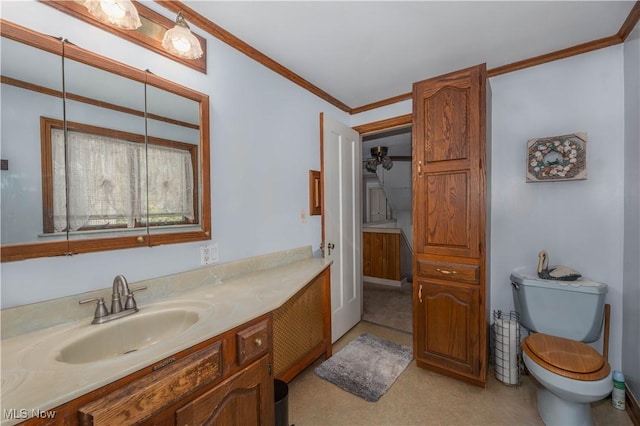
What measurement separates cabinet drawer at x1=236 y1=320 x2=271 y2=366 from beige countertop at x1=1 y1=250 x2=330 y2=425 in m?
0.06

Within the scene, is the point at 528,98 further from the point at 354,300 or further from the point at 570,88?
the point at 354,300

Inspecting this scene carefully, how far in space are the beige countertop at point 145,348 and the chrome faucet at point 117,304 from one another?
0.10ft

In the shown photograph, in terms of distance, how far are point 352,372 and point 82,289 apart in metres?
1.87

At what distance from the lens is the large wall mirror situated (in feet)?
3.13

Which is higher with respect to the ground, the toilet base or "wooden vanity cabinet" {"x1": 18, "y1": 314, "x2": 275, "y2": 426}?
"wooden vanity cabinet" {"x1": 18, "y1": 314, "x2": 275, "y2": 426}

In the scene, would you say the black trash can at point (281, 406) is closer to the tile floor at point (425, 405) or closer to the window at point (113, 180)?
the tile floor at point (425, 405)

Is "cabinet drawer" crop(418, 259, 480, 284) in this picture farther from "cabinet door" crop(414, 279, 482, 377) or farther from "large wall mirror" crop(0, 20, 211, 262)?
"large wall mirror" crop(0, 20, 211, 262)

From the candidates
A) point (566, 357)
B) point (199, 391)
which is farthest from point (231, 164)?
point (566, 357)

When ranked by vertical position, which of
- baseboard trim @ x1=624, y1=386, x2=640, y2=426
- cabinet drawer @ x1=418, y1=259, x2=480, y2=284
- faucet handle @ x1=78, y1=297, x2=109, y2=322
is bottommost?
baseboard trim @ x1=624, y1=386, x2=640, y2=426

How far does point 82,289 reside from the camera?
3.65ft

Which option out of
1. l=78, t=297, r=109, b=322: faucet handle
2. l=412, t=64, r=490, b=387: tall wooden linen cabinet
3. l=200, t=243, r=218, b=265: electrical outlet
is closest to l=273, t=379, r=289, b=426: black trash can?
l=200, t=243, r=218, b=265: electrical outlet

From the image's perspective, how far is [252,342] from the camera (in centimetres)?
112

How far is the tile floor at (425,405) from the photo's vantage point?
1649 mm

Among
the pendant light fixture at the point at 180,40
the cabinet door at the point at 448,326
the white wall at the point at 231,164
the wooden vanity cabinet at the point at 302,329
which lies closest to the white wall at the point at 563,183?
the cabinet door at the point at 448,326
